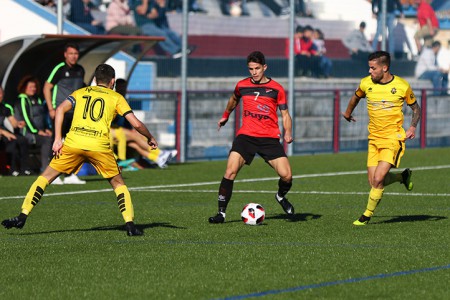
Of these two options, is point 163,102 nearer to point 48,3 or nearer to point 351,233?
point 48,3

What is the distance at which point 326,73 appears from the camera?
26.1 m

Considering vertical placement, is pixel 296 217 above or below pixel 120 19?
below

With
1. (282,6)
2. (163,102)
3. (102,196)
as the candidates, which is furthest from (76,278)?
(282,6)

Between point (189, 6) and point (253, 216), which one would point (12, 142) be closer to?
point (189, 6)

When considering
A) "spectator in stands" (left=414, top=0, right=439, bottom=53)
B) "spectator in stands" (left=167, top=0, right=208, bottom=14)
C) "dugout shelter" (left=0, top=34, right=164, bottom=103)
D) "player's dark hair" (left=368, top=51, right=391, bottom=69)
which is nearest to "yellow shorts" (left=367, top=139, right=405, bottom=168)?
"player's dark hair" (left=368, top=51, right=391, bottom=69)

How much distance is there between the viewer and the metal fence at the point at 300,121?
22875mm

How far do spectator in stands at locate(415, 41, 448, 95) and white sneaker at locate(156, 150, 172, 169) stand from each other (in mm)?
9514

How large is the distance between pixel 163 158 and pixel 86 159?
9.25 metres

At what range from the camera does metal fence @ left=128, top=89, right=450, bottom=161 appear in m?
22.9

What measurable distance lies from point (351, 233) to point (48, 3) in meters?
12.5

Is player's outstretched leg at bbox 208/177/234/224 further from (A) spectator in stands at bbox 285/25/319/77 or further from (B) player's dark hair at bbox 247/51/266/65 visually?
(A) spectator in stands at bbox 285/25/319/77

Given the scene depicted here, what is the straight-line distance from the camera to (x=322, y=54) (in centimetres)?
2584

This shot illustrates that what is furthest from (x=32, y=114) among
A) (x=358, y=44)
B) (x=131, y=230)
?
(x=358, y=44)

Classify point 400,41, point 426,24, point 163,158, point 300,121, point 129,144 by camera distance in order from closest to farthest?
1. point 129,144
2. point 163,158
3. point 300,121
4. point 400,41
5. point 426,24
